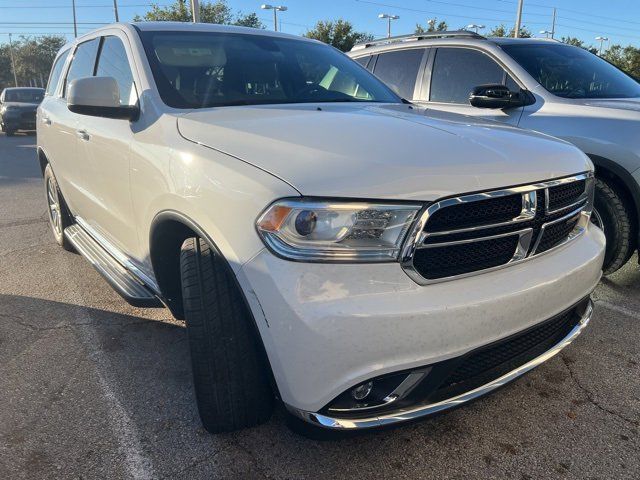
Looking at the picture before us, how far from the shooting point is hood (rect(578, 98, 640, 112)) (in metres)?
3.67

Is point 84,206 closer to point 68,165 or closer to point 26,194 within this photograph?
point 68,165

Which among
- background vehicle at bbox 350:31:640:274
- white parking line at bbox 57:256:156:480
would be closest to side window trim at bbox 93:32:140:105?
white parking line at bbox 57:256:156:480

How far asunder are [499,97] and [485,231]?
104 inches

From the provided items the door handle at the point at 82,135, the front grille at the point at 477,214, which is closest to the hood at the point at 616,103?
the front grille at the point at 477,214

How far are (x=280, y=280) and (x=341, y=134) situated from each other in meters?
0.72

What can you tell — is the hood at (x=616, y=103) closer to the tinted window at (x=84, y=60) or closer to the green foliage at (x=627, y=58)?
the tinted window at (x=84, y=60)

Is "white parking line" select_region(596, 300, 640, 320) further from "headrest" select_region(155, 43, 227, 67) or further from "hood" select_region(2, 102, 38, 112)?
"hood" select_region(2, 102, 38, 112)

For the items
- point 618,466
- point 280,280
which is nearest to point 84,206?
point 280,280

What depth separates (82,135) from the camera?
11.0 ft

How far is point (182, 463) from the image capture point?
2.04 meters

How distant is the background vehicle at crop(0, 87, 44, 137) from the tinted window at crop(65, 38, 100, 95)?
16.6 metres

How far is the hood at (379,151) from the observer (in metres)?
1.69

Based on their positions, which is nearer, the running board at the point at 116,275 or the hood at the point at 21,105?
the running board at the point at 116,275

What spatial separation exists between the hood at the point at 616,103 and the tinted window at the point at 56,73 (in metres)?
4.36
